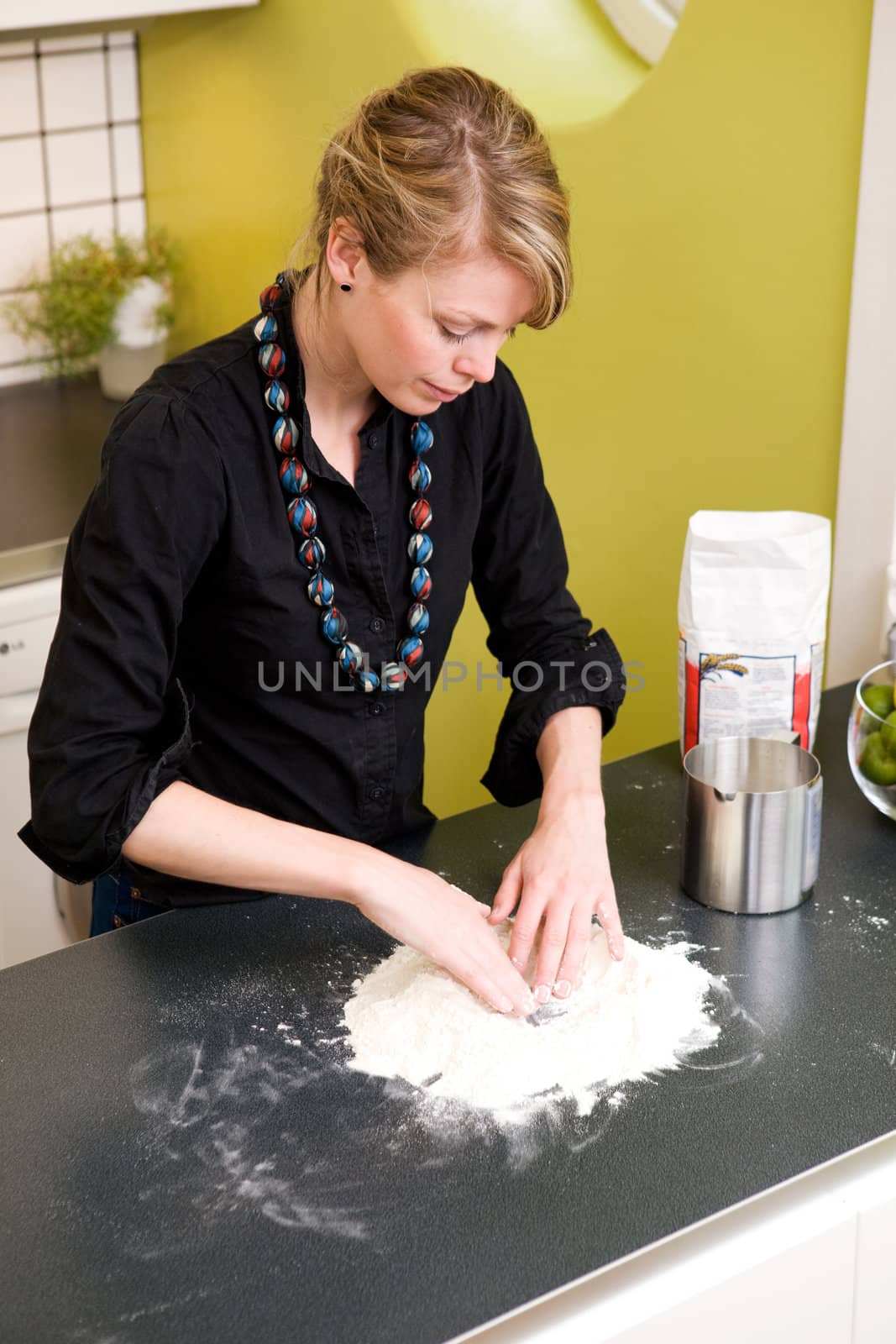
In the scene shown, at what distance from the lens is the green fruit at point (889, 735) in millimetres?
1379

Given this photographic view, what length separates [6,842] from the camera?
2.10 m

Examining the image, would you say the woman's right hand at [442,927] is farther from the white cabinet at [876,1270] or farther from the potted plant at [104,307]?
the potted plant at [104,307]

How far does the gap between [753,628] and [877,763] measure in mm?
200

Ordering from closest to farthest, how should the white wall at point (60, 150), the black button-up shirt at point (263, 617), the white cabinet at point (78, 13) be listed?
the black button-up shirt at point (263, 617) < the white cabinet at point (78, 13) < the white wall at point (60, 150)

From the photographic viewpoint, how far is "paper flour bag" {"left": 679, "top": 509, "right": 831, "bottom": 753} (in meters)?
1.50

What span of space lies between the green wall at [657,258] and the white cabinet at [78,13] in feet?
0.41

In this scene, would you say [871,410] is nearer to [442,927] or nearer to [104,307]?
[442,927]

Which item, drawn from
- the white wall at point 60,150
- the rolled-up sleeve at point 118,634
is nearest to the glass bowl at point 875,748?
the rolled-up sleeve at point 118,634

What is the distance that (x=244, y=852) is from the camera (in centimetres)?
114

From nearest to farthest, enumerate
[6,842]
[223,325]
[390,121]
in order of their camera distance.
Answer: [390,121] < [6,842] < [223,325]

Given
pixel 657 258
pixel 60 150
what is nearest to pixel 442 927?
pixel 657 258

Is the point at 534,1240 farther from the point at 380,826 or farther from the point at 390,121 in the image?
the point at 390,121

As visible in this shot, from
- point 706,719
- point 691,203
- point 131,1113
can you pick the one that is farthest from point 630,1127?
point 691,203

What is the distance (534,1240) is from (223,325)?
198 centimetres
